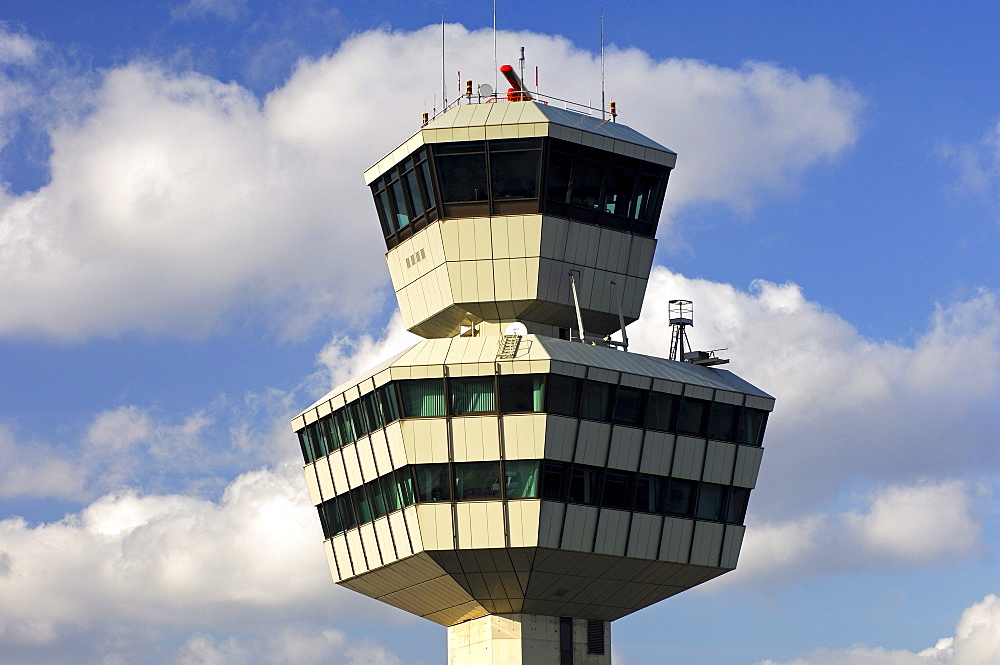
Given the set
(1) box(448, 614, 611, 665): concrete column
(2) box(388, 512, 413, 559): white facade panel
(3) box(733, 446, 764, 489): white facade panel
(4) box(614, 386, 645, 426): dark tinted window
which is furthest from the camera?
(3) box(733, 446, 764, 489): white facade panel

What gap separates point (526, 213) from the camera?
227 ft

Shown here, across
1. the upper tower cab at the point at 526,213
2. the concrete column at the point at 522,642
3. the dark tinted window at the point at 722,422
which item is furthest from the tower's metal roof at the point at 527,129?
the concrete column at the point at 522,642

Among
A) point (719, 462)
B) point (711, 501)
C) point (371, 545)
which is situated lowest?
point (371, 545)

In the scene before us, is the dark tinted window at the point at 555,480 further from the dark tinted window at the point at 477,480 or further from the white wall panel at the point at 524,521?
the dark tinted window at the point at 477,480

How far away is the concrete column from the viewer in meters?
69.0

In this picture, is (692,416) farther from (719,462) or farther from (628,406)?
(628,406)

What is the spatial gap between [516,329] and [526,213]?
4549mm

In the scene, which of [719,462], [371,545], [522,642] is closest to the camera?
[522,642]

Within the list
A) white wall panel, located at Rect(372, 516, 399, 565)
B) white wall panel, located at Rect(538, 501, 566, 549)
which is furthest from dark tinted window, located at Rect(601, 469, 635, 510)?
white wall panel, located at Rect(372, 516, 399, 565)

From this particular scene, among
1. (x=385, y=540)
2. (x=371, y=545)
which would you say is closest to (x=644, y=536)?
(x=385, y=540)

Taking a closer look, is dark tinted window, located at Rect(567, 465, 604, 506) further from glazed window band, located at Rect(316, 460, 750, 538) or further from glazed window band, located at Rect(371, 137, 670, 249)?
glazed window band, located at Rect(371, 137, 670, 249)

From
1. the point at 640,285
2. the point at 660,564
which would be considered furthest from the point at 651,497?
the point at 640,285

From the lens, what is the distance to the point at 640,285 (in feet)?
238

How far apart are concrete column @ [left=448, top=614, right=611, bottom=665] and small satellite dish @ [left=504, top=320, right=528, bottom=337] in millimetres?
11011
